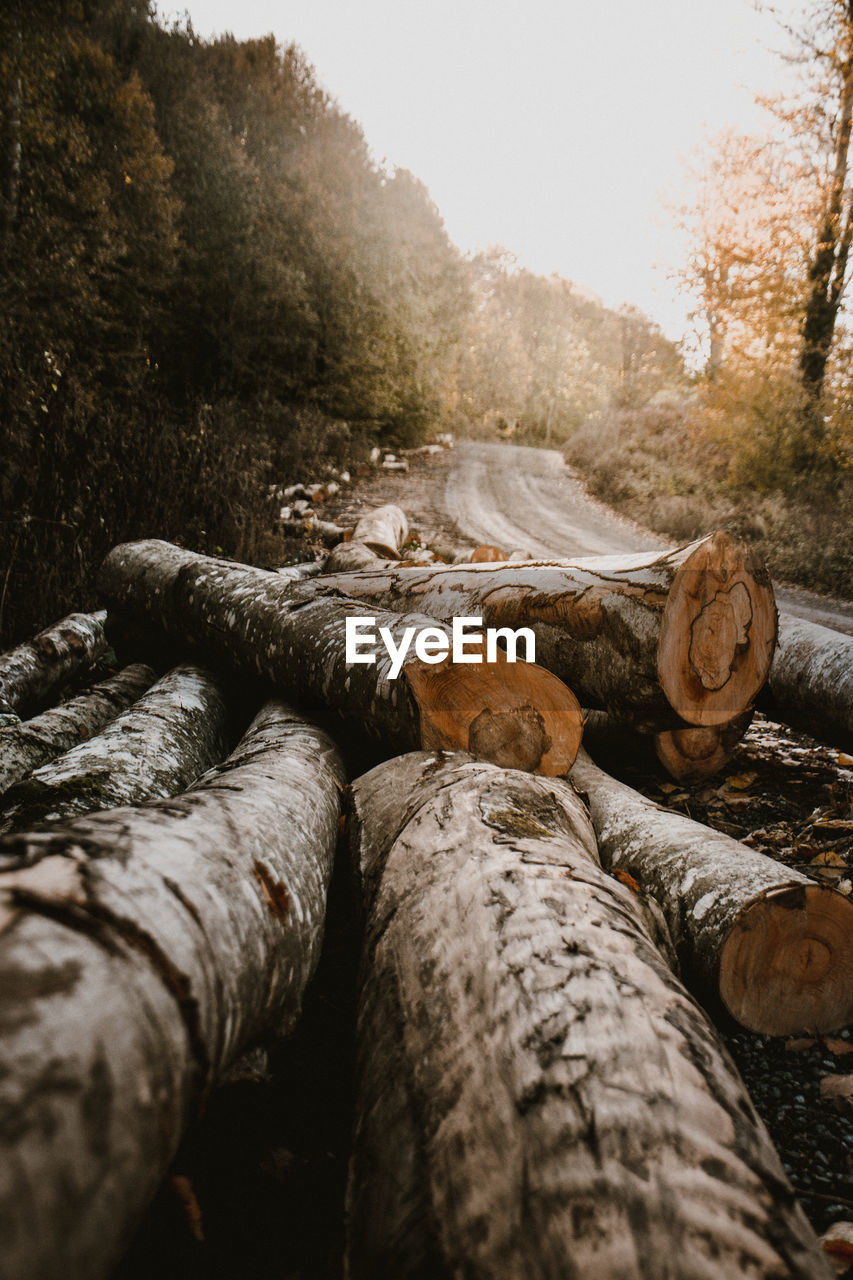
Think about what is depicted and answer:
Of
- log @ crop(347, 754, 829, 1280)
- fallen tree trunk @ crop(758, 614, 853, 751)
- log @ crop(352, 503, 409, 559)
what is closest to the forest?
log @ crop(352, 503, 409, 559)

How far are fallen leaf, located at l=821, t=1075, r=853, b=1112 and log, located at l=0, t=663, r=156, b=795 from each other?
8.72ft

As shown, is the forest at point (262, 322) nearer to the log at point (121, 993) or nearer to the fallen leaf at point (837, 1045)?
the log at point (121, 993)

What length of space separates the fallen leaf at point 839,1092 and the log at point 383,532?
5221 millimetres

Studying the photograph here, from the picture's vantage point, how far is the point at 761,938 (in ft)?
5.03

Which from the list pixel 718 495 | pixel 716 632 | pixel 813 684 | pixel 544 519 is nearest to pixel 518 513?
pixel 544 519

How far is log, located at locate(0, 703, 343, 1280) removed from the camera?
0.62m

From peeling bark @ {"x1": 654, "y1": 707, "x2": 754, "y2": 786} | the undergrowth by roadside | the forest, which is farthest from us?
the undergrowth by roadside

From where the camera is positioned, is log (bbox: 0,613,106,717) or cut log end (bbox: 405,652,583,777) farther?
log (bbox: 0,613,106,717)

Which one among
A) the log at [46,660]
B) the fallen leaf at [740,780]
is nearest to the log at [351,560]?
the log at [46,660]

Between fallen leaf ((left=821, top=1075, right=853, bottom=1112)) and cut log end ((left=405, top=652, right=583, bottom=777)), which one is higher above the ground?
cut log end ((left=405, top=652, right=583, bottom=777))

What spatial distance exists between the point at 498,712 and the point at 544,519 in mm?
9865

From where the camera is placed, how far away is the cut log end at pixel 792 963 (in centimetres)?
151

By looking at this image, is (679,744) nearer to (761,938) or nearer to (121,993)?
(761,938)

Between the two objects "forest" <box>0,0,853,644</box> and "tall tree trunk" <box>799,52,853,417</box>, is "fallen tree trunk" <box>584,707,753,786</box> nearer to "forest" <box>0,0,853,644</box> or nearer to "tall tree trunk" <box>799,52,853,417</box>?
"forest" <box>0,0,853,644</box>
